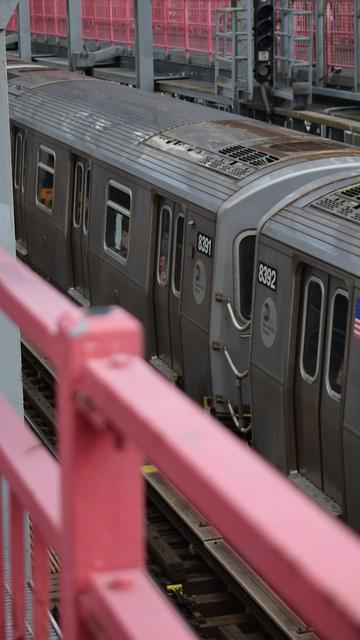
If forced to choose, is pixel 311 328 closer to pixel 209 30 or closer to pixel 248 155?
pixel 248 155

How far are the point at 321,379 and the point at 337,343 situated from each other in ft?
0.96

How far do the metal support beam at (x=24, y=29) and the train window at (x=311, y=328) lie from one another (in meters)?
19.8

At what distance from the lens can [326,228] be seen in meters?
8.27

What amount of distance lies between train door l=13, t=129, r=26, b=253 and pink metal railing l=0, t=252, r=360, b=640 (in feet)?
47.0

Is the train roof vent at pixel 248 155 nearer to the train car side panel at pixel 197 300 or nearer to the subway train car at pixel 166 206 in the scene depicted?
the subway train car at pixel 166 206

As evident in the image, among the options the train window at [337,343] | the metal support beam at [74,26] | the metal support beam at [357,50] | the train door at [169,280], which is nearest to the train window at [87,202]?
the train door at [169,280]

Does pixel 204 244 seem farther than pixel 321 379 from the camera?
Yes

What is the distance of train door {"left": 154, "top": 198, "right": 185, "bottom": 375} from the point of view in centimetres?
1098

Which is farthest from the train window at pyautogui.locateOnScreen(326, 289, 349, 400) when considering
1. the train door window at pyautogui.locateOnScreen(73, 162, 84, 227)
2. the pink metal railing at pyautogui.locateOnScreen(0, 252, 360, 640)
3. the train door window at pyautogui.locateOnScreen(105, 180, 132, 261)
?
the train door window at pyautogui.locateOnScreen(73, 162, 84, 227)

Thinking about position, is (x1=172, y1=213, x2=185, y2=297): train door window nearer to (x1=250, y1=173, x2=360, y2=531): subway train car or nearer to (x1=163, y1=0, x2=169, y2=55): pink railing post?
(x1=250, y1=173, x2=360, y2=531): subway train car

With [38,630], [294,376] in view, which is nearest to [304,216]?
[294,376]

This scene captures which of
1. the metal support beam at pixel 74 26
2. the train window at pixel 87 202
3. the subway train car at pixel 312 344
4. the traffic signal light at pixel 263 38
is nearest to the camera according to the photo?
the subway train car at pixel 312 344

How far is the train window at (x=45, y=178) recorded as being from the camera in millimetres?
15117

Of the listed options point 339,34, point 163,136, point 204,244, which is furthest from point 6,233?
point 339,34
